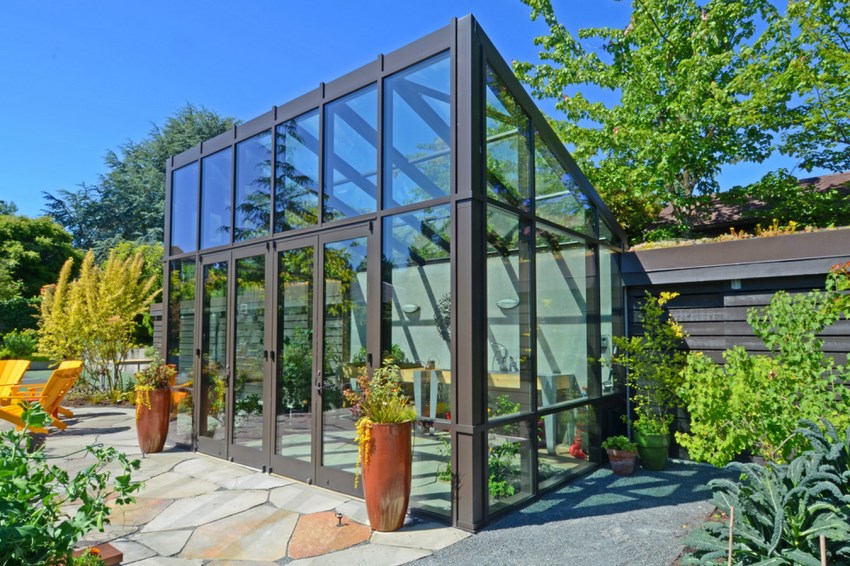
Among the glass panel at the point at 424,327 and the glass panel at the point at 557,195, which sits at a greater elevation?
the glass panel at the point at 557,195

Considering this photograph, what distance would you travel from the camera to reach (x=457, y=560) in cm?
328

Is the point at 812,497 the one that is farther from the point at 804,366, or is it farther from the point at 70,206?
the point at 70,206

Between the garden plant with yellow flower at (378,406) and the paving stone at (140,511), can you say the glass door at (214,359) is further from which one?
the garden plant with yellow flower at (378,406)

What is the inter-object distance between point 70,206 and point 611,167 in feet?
85.2

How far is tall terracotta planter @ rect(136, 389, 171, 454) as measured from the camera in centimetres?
620

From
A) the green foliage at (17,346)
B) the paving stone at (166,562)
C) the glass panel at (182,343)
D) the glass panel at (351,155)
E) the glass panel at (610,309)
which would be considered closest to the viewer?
the paving stone at (166,562)

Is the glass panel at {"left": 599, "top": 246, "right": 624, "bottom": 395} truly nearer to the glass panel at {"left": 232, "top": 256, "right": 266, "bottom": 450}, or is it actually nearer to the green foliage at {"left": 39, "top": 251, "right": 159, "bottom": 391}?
the glass panel at {"left": 232, "top": 256, "right": 266, "bottom": 450}

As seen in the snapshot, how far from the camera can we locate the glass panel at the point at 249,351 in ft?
18.3

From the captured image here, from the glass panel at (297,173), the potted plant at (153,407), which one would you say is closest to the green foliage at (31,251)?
the potted plant at (153,407)

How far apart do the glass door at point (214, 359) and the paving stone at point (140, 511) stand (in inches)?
56.6

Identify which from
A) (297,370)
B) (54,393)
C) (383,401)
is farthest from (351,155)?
(54,393)

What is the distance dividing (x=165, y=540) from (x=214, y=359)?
2822 millimetres

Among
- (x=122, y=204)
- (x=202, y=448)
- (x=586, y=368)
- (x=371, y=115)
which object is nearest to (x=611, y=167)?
(x=586, y=368)

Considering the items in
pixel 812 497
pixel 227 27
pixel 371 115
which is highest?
pixel 227 27
